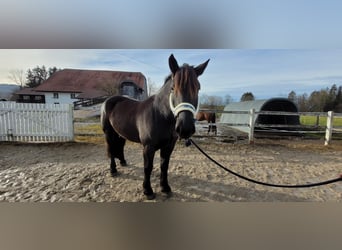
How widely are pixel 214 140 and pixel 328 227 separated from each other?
2.59 meters

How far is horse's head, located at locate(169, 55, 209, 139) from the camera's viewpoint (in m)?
0.94

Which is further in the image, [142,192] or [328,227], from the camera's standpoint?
[142,192]

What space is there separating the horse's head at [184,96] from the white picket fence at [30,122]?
315 cm

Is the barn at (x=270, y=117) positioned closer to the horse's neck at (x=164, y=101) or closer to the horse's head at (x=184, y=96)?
the horse's neck at (x=164, y=101)

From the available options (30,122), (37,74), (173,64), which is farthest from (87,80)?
(173,64)

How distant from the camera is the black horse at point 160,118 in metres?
0.96

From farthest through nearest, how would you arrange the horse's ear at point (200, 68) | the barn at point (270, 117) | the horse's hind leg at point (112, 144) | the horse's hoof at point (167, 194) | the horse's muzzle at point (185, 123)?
the barn at point (270, 117), the horse's hind leg at point (112, 144), the horse's hoof at point (167, 194), the horse's ear at point (200, 68), the horse's muzzle at point (185, 123)

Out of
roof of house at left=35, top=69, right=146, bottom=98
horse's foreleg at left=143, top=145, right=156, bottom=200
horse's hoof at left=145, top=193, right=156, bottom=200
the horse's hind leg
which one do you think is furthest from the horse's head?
roof of house at left=35, top=69, right=146, bottom=98

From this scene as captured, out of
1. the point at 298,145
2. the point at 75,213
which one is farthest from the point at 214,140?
the point at 75,213

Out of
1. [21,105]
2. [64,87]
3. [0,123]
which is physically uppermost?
[64,87]

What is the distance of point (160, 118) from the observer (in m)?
1.26

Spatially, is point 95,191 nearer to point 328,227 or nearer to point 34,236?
point 34,236

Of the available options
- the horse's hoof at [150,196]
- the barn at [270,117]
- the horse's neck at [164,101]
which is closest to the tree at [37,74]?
the horse's neck at [164,101]

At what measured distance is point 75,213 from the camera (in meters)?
1.16
